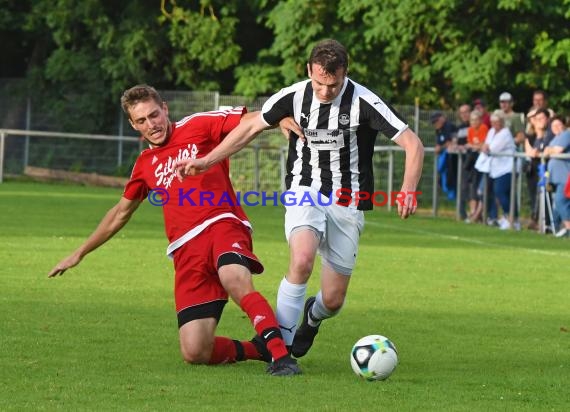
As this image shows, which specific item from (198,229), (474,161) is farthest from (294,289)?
(474,161)

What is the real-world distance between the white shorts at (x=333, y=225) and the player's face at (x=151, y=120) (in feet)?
2.99

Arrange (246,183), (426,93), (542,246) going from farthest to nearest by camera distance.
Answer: (426,93) < (246,183) < (542,246)

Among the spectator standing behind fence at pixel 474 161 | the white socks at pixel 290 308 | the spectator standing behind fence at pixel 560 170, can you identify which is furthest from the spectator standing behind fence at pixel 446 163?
the white socks at pixel 290 308

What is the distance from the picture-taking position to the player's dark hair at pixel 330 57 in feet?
28.5

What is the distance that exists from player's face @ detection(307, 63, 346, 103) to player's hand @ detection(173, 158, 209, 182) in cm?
84

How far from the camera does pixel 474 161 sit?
24703 mm

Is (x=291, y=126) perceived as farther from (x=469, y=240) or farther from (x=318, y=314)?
(x=469, y=240)

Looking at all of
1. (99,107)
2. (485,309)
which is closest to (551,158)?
(485,309)

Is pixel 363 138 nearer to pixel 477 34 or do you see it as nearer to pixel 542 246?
pixel 542 246

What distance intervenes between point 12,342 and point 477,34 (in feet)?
87.0

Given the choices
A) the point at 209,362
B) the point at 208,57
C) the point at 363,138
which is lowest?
the point at 209,362

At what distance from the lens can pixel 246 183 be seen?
33812mm

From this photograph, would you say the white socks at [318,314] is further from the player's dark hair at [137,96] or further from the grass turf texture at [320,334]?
the player's dark hair at [137,96]

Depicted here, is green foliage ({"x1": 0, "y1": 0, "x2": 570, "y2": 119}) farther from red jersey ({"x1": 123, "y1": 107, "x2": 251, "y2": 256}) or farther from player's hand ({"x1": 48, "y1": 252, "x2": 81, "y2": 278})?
player's hand ({"x1": 48, "y1": 252, "x2": 81, "y2": 278})
